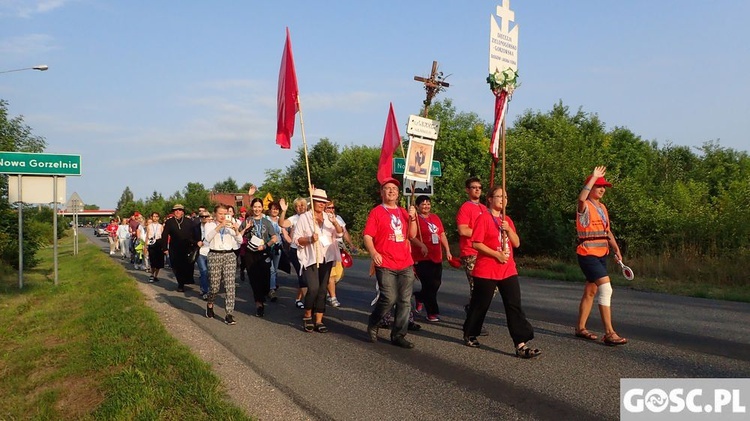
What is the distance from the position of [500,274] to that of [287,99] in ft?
13.7

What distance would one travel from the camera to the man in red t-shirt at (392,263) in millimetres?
7152

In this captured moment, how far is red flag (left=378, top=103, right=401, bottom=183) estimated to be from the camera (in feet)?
35.2

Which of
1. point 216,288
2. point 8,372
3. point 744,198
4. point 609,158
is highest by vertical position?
point 609,158

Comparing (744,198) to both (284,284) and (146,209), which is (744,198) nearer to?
(284,284)

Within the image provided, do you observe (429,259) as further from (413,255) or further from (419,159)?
(419,159)

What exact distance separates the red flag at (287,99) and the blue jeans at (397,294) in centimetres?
291

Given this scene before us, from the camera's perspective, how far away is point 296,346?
24.1ft

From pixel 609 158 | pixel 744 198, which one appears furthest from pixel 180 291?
pixel 609 158

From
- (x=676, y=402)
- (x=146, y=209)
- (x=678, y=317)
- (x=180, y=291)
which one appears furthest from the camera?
(x=146, y=209)

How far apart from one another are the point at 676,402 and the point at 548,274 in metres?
12.3

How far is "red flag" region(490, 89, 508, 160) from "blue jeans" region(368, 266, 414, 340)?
5.93 ft

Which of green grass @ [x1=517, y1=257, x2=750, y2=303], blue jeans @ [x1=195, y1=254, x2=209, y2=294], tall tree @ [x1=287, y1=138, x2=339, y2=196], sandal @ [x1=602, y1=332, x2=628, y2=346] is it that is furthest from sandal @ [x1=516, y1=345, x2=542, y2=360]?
tall tree @ [x1=287, y1=138, x2=339, y2=196]

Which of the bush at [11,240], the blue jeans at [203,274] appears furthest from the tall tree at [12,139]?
the blue jeans at [203,274]

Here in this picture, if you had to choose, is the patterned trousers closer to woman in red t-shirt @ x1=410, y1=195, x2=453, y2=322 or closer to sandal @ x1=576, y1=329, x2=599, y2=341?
woman in red t-shirt @ x1=410, y1=195, x2=453, y2=322
